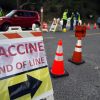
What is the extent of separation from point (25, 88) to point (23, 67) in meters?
0.29

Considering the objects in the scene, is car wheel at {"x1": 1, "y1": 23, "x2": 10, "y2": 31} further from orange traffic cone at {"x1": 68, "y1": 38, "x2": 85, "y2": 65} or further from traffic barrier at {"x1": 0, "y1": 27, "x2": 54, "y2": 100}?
traffic barrier at {"x1": 0, "y1": 27, "x2": 54, "y2": 100}

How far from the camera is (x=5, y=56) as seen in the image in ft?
14.0

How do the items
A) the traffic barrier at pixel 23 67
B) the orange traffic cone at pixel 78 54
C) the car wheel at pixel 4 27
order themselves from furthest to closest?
the car wheel at pixel 4 27 → the orange traffic cone at pixel 78 54 → the traffic barrier at pixel 23 67

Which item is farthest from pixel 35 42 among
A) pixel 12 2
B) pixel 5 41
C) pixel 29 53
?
pixel 12 2

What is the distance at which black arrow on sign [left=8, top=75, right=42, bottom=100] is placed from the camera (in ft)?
14.1

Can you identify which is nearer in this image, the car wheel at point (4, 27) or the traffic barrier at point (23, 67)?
the traffic barrier at point (23, 67)

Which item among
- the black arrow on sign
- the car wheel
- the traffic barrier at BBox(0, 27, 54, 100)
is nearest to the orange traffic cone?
the traffic barrier at BBox(0, 27, 54, 100)

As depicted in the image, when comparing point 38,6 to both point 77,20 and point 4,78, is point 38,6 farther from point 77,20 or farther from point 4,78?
point 4,78

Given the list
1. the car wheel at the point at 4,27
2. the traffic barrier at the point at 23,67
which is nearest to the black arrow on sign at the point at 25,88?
the traffic barrier at the point at 23,67

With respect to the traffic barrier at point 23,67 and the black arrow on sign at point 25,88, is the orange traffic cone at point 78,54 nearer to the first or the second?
the traffic barrier at point 23,67

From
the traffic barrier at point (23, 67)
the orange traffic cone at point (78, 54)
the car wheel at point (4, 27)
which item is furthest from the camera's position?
the car wheel at point (4, 27)

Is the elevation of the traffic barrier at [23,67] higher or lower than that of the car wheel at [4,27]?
higher

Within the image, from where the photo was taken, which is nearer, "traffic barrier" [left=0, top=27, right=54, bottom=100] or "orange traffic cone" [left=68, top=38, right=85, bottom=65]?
"traffic barrier" [left=0, top=27, right=54, bottom=100]

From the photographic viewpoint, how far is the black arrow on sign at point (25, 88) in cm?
429
